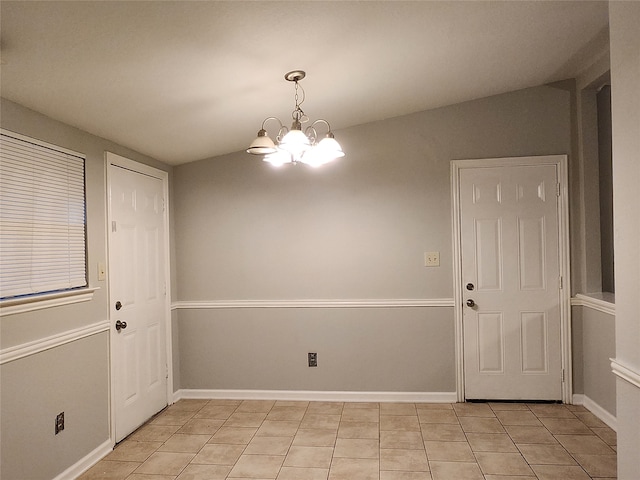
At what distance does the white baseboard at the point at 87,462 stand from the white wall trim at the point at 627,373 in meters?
2.98

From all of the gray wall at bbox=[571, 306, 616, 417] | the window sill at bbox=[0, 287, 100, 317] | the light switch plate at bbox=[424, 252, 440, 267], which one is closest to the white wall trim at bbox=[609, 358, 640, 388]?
the gray wall at bbox=[571, 306, 616, 417]

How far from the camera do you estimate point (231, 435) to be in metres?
3.19

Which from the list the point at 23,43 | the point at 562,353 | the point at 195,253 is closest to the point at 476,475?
the point at 562,353

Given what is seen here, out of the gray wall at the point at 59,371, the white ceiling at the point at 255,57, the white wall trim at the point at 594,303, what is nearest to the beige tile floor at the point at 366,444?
the gray wall at the point at 59,371

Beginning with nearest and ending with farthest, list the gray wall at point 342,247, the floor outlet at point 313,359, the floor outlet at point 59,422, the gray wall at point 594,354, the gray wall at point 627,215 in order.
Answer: the gray wall at point 627,215, the floor outlet at point 59,422, the gray wall at point 594,354, the gray wall at point 342,247, the floor outlet at point 313,359

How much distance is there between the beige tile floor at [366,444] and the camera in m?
2.62

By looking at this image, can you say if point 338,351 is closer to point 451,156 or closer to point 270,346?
point 270,346

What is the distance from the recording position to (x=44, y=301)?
2.39 metres

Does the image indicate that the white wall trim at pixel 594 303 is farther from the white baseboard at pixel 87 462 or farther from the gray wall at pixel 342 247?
the white baseboard at pixel 87 462

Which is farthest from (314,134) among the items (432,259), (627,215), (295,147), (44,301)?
(44,301)

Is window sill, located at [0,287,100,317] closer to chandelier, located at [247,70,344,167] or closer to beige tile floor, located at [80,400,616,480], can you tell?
beige tile floor, located at [80,400,616,480]

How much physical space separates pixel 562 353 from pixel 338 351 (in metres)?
1.88

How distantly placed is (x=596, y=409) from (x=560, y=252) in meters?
1.25

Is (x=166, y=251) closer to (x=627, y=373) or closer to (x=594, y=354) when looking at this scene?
(x=627, y=373)
